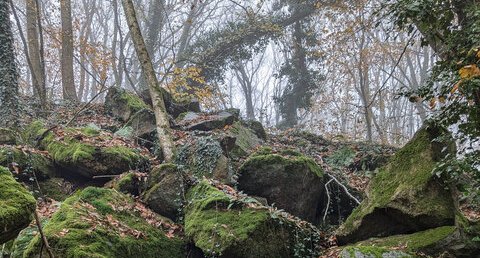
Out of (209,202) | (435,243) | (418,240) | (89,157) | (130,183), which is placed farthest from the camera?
(89,157)

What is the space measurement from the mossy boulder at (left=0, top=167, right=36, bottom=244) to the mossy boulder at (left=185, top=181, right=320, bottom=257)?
288 centimetres

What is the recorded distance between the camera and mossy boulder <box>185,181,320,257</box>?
5.52 meters

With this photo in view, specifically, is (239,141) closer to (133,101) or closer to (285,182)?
(285,182)

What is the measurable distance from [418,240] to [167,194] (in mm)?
4010

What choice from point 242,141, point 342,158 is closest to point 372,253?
point 242,141

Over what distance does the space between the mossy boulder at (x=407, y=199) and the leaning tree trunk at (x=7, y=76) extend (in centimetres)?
808

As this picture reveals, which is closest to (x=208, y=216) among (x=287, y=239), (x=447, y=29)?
(x=287, y=239)

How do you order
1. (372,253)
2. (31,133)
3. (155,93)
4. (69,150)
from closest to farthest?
(372,253) → (69,150) → (155,93) → (31,133)

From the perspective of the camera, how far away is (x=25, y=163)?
7.59m

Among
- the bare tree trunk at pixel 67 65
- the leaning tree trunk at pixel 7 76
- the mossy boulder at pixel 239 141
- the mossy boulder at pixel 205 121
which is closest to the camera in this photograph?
the mossy boulder at pixel 239 141

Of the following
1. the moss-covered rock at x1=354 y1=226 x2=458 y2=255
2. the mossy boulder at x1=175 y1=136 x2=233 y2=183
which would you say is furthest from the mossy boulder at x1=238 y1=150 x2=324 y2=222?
the moss-covered rock at x1=354 y1=226 x2=458 y2=255

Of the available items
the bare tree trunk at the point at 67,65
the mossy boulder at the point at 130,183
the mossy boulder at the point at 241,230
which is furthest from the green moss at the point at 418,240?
the bare tree trunk at the point at 67,65

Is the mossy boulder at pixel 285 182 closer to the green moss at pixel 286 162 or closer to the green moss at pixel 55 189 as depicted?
the green moss at pixel 286 162

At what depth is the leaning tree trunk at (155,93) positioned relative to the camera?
8.88 metres
